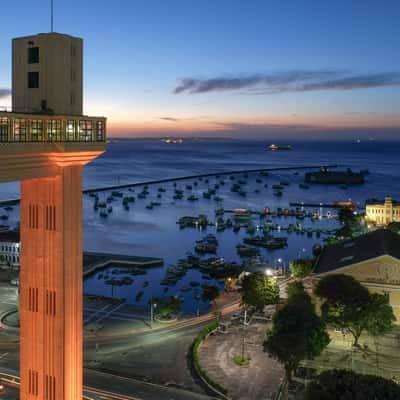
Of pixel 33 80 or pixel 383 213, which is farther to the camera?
pixel 383 213

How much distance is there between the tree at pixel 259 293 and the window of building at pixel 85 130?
78.4 ft

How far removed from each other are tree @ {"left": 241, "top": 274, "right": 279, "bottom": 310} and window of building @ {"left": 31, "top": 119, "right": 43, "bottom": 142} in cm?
2600

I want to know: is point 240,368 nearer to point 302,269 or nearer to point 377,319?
point 377,319

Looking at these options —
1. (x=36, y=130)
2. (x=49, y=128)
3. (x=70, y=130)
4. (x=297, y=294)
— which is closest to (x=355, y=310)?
(x=297, y=294)

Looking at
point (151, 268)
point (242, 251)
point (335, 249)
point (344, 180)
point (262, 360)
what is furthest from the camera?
point (344, 180)

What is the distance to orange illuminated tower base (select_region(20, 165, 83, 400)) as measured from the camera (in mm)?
19125

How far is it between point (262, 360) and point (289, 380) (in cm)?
411

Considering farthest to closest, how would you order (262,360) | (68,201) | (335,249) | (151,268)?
(151,268), (335,249), (262,360), (68,201)

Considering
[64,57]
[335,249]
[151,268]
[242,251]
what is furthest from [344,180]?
[64,57]

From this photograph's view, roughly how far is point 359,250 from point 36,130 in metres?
33.0

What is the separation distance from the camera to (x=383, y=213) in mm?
92438

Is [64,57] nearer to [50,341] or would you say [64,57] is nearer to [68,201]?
[68,201]

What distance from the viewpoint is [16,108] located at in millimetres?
19516

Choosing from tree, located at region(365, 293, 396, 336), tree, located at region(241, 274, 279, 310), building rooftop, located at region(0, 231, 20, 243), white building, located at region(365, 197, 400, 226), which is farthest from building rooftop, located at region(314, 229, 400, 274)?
white building, located at region(365, 197, 400, 226)
